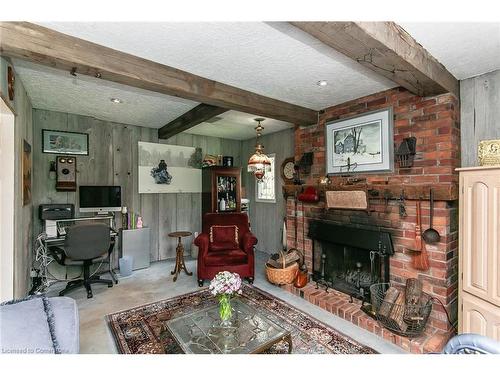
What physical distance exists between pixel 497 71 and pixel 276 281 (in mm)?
2939

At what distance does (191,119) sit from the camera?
323 centimetres

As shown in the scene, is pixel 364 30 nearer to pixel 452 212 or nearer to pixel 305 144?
pixel 452 212

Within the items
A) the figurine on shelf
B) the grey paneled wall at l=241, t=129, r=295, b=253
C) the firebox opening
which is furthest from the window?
the figurine on shelf

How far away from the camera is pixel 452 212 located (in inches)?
83.5

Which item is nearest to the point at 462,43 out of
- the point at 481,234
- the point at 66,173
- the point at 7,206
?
the point at 481,234

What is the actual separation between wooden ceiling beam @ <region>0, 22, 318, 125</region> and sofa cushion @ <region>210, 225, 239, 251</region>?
178cm

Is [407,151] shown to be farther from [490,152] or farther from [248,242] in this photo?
[248,242]

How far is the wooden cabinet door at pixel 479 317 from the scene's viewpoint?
5.37 ft

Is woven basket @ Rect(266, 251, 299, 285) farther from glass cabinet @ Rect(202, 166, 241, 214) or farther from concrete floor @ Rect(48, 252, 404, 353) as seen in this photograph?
glass cabinet @ Rect(202, 166, 241, 214)

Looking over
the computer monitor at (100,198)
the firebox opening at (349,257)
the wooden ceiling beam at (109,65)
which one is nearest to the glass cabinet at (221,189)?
the computer monitor at (100,198)

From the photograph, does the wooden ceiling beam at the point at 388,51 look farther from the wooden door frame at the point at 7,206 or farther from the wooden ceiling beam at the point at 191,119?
the wooden door frame at the point at 7,206

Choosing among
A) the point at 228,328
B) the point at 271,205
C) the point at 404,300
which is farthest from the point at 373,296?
the point at 271,205

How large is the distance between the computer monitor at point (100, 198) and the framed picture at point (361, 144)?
313cm

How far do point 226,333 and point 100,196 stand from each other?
2.94 metres
